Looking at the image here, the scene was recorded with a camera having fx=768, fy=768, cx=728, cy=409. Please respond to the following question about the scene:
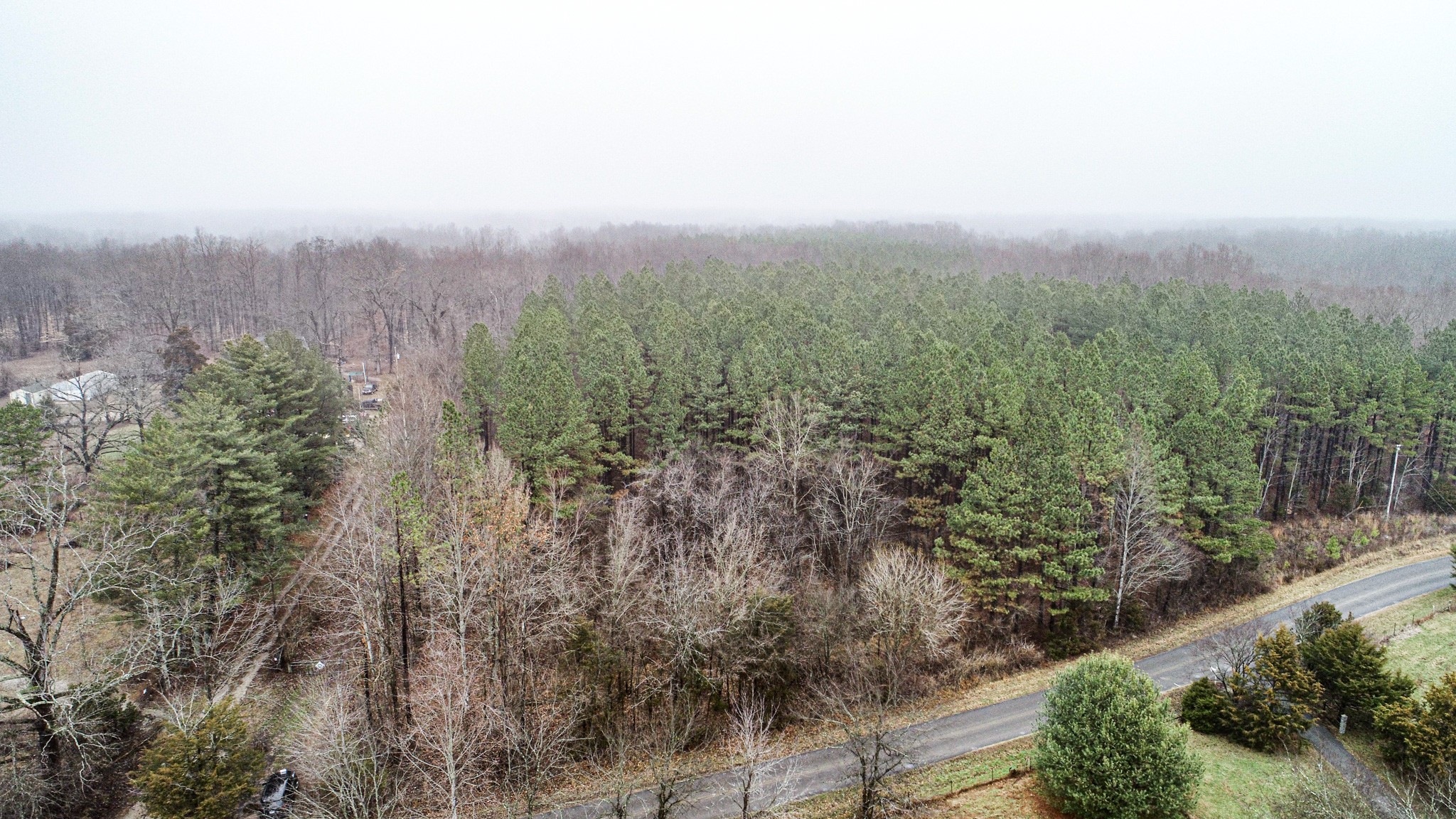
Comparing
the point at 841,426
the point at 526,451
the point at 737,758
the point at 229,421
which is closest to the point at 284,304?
the point at 229,421

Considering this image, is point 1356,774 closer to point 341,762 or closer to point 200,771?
point 341,762

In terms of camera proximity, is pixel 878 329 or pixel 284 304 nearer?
pixel 878 329

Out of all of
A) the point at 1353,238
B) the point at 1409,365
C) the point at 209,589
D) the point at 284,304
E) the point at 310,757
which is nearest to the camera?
the point at 310,757

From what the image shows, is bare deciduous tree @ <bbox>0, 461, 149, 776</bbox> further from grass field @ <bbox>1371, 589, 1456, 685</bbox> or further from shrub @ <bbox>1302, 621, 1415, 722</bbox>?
grass field @ <bbox>1371, 589, 1456, 685</bbox>

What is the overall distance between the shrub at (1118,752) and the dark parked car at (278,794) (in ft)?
76.9

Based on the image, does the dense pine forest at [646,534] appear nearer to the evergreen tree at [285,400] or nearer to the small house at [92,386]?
the evergreen tree at [285,400]

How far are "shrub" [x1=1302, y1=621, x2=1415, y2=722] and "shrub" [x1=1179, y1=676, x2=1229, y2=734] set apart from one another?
3.52 m

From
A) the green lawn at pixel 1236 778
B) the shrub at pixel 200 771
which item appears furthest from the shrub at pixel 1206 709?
the shrub at pixel 200 771

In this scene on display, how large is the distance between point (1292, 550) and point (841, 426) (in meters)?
25.6

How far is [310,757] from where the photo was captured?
21.7m

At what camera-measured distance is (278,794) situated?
24.8m

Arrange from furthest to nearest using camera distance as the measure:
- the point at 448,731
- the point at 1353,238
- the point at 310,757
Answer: the point at 1353,238
the point at 310,757
the point at 448,731

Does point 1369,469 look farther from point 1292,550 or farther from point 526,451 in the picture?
point 526,451

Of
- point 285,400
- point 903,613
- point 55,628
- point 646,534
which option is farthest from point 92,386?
point 903,613
